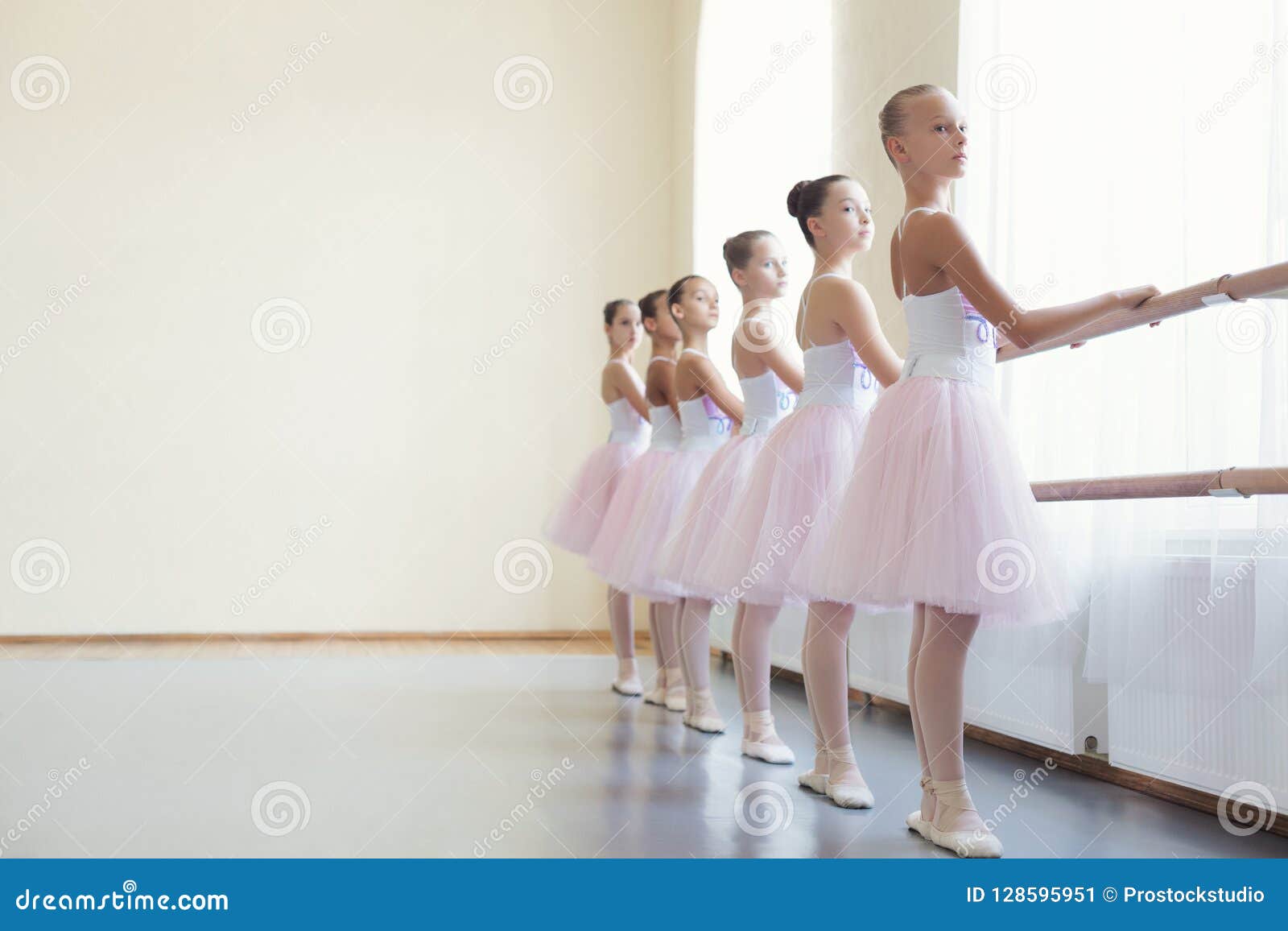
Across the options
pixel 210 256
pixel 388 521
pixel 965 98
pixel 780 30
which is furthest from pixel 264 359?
pixel 965 98

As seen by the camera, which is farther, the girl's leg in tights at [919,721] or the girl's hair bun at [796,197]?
the girl's hair bun at [796,197]

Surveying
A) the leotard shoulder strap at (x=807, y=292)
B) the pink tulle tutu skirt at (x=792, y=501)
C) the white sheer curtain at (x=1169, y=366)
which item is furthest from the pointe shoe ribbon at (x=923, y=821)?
the leotard shoulder strap at (x=807, y=292)

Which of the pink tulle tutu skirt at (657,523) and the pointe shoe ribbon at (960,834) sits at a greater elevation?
the pink tulle tutu skirt at (657,523)

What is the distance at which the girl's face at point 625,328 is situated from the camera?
435cm

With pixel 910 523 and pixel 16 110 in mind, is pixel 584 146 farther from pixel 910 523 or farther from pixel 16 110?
pixel 910 523

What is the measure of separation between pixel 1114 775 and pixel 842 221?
1335 mm

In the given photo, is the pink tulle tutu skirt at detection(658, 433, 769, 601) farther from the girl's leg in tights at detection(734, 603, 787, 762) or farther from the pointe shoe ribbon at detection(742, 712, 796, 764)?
the pointe shoe ribbon at detection(742, 712, 796, 764)

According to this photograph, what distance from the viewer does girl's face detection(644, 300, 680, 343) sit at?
392 centimetres

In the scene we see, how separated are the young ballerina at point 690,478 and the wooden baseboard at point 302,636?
274 cm

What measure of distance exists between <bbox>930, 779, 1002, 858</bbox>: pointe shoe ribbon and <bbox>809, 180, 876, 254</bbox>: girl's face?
1.11 m

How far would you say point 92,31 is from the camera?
646 centimetres

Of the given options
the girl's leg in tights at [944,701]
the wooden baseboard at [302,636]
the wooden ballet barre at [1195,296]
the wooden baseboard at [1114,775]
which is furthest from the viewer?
the wooden baseboard at [302,636]

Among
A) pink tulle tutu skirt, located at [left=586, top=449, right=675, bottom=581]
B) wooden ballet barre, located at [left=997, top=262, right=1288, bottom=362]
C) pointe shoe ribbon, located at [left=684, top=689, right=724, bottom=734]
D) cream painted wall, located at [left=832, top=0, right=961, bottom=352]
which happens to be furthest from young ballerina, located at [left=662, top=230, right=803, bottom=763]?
cream painted wall, located at [left=832, top=0, right=961, bottom=352]

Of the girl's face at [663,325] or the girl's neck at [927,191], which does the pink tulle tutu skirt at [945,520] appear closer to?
the girl's neck at [927,191]
